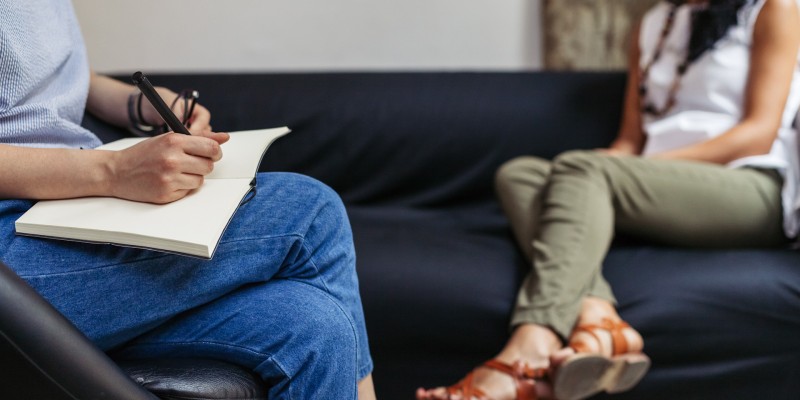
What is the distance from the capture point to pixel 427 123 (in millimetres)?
1697

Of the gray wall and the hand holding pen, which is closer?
the hand holding pen

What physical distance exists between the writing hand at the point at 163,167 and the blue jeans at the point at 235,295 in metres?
0.06

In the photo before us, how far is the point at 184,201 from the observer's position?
707 mm

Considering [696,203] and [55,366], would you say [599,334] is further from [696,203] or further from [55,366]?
[55,366]

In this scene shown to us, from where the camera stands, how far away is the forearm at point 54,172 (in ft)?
2.36

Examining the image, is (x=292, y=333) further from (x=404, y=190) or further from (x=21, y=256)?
(x=404, y=190)

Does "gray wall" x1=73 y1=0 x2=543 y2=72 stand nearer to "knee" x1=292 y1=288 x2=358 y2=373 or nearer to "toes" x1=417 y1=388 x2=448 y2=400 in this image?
"toes" x1=417 y1=388 x2=448 y2=400

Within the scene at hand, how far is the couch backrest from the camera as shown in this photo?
1676mm

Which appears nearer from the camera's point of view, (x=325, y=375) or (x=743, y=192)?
(x=325, y=375)

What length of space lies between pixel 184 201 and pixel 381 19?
4.78 feet

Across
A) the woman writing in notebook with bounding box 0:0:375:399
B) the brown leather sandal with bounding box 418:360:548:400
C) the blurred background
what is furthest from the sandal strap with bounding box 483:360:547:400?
the blurred background

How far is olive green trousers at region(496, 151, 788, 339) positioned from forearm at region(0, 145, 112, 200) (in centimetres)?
73

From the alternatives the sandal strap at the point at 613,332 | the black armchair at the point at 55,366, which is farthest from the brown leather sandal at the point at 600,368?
the black armchair at the point at 55,366

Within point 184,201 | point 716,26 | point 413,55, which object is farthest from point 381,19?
point 184,201
